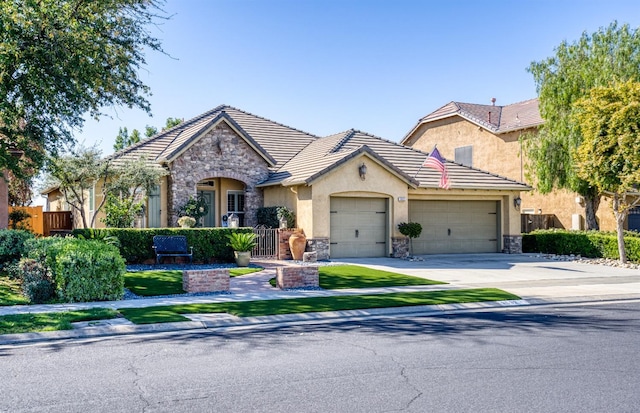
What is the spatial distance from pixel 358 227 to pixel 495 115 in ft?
61.7

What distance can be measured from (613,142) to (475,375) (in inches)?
707

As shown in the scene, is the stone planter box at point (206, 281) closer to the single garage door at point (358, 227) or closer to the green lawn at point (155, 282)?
the green lawn at point (155, 282)

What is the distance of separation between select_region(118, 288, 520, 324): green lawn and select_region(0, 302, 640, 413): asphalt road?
146 centimetres

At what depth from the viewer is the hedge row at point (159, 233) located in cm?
2034

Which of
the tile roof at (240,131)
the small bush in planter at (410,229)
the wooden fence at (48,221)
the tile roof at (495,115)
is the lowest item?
the small bush in planter at (410,229)

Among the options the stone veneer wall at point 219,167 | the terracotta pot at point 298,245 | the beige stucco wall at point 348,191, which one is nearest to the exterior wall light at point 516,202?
→ the beige stucco wall at point 348,191

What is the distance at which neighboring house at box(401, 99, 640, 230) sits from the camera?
33.0m

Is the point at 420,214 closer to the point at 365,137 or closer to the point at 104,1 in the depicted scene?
the point at 365,137

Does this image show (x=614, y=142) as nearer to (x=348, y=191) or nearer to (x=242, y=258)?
(x=348, y=191)

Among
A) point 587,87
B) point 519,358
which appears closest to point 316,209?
point 587,87

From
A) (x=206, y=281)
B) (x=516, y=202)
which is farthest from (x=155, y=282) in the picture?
(x=516, y=202)

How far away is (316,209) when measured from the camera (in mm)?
23672

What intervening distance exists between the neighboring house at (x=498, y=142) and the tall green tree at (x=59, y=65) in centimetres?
2058

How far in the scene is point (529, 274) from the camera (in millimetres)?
20250
